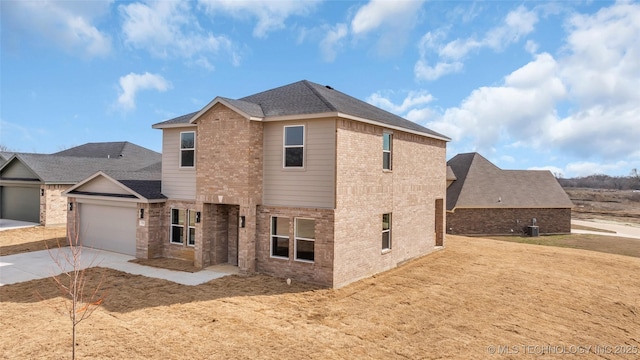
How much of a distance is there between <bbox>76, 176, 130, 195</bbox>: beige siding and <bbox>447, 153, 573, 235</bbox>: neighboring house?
23.6m

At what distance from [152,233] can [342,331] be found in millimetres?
10786

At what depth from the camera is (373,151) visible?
1395 cm

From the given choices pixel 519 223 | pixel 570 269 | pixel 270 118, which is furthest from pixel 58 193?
pixel 519 223

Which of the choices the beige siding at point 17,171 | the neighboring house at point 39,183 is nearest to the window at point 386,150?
the neighboring house at point 39,183

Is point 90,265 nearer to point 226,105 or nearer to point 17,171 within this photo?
point 226,105

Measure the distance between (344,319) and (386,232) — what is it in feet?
19.8

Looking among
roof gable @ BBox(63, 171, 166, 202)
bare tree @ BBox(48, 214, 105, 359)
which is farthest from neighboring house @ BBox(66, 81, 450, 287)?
bare tree @ BBox(48, 214, 105, 359)

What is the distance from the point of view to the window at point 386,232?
14.8 metres

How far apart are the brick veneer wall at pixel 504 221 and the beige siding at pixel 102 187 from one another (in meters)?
23.8

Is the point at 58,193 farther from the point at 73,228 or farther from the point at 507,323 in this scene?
the point at 507,323

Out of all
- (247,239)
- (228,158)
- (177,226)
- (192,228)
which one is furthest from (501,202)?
(177,226)

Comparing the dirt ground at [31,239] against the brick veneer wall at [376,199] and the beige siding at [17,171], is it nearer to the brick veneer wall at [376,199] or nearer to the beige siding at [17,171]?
A: the beige siding at [17,171]

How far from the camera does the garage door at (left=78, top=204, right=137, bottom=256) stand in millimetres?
16545

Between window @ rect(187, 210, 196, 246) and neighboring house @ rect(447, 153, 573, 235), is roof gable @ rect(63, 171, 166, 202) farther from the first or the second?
neighboring house @ rect(447, 153, 573, 235)
